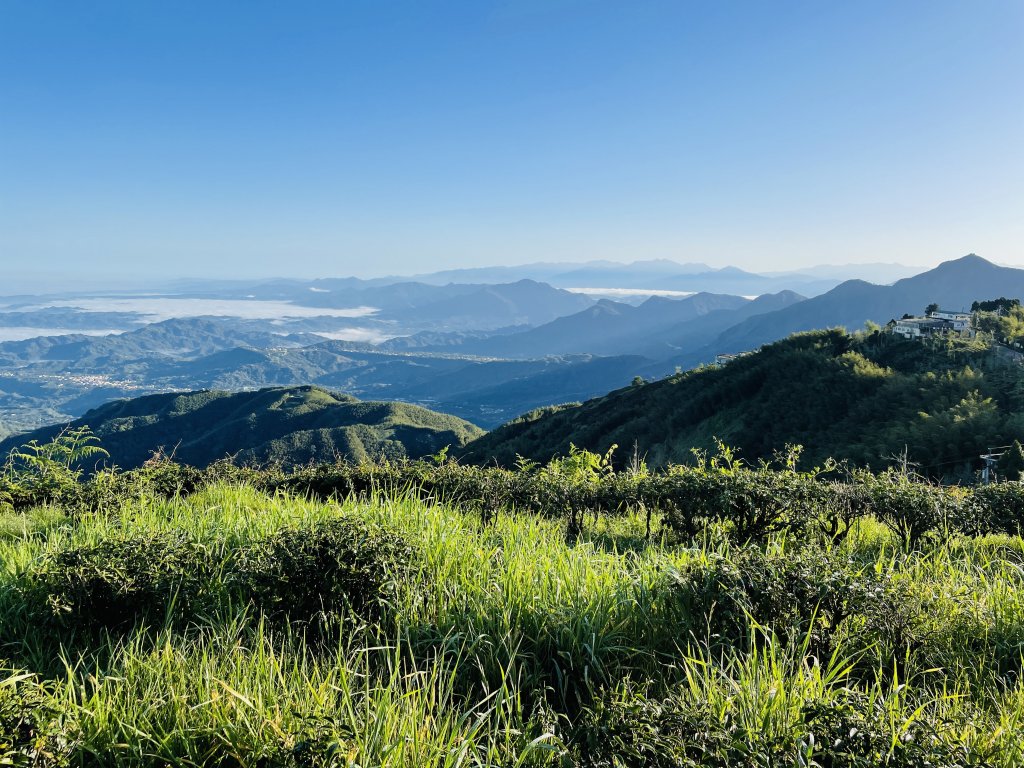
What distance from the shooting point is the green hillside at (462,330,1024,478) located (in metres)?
32.8

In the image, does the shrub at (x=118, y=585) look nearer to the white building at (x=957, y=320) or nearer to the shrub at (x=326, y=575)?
A: the shrub at (x=326, y=575)

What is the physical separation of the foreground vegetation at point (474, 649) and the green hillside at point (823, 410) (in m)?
23.7

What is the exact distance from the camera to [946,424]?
110 ft

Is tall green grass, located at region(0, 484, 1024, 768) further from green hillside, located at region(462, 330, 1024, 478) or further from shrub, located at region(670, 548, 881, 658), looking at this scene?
green hillside, located at region(462, 330, 1024, 478)

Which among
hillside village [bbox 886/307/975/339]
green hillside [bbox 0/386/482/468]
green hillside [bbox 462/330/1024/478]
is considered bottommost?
green hillside [bbox 0/386/482/468]

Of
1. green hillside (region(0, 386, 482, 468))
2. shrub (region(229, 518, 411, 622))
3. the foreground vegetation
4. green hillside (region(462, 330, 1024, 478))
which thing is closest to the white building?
green hillside (region(462, 330, 1024, 478))

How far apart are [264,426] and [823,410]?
10241 centimetres

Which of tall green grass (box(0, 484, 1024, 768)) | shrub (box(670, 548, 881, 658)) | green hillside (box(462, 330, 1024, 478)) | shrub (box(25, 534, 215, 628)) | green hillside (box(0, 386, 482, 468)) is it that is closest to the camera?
tall green grass (box(0, 484, 1024, 768))

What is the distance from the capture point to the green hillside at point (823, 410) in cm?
3275

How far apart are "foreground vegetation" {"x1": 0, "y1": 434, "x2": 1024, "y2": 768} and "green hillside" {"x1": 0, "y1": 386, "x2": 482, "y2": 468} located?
90.2 meters

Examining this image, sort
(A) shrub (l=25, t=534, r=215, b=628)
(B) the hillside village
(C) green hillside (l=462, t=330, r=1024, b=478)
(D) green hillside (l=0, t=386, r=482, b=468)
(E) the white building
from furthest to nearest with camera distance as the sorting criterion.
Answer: (D) green hillside (l=0, t=386, r=482, b=468)
(E) the white building
(B) the hillside village
(C) green hillside (l=462, t=330, r=1024, b=478)
(A) shrub (l=25, t=534, r=215, b=628)

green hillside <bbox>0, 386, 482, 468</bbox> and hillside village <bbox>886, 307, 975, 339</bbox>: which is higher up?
hillside village <bbox>886, 307, 975, 339</bbox>

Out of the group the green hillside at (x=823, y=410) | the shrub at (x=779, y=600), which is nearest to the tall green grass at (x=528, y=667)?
the shrub at (x=779, y=600)

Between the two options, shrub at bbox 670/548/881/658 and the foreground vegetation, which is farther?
shrub at bbox 670/548/881/658
